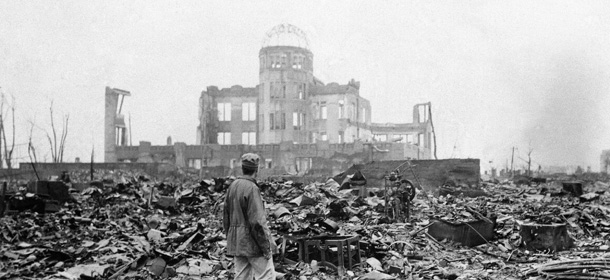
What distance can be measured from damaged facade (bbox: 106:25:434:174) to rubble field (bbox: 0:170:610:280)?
30135mm

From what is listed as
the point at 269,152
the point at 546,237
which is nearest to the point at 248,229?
the point at 546,237

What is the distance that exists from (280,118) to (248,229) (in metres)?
44.1

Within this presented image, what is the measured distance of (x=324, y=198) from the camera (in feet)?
45.6

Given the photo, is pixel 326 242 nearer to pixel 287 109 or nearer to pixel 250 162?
pixel 250 162

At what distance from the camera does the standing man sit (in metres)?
5.17

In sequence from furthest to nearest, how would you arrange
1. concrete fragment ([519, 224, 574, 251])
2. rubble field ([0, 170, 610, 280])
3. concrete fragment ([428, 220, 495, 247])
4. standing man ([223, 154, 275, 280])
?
1. concrete fragment ([428, 220, 495, 247])
2. concrete fragment ([519, 224, 574, 251])
3. rubble field ([0, 170, 610, 280])
4. standing man ([223, 154, 275, 280])

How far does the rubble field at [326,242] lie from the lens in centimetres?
746

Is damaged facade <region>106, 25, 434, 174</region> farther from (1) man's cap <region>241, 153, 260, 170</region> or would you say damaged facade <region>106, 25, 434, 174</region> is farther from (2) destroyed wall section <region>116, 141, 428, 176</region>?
(1) man's cap <region>241, 153, 260, 170</region>

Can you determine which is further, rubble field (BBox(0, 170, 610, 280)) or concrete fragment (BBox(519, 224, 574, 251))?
concrete fragment (BBox(519, 224, 574, 251))

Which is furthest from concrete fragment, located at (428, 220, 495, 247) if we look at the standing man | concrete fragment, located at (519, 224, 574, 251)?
the standing man

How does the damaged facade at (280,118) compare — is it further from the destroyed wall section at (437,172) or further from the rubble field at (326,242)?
the rubble field at (326,242)

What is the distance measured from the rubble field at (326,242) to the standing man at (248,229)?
134 centimetres

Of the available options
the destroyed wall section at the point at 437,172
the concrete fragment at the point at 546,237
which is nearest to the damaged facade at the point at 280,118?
the destroyed wall section at the point at 437,172

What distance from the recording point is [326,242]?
7445mm
